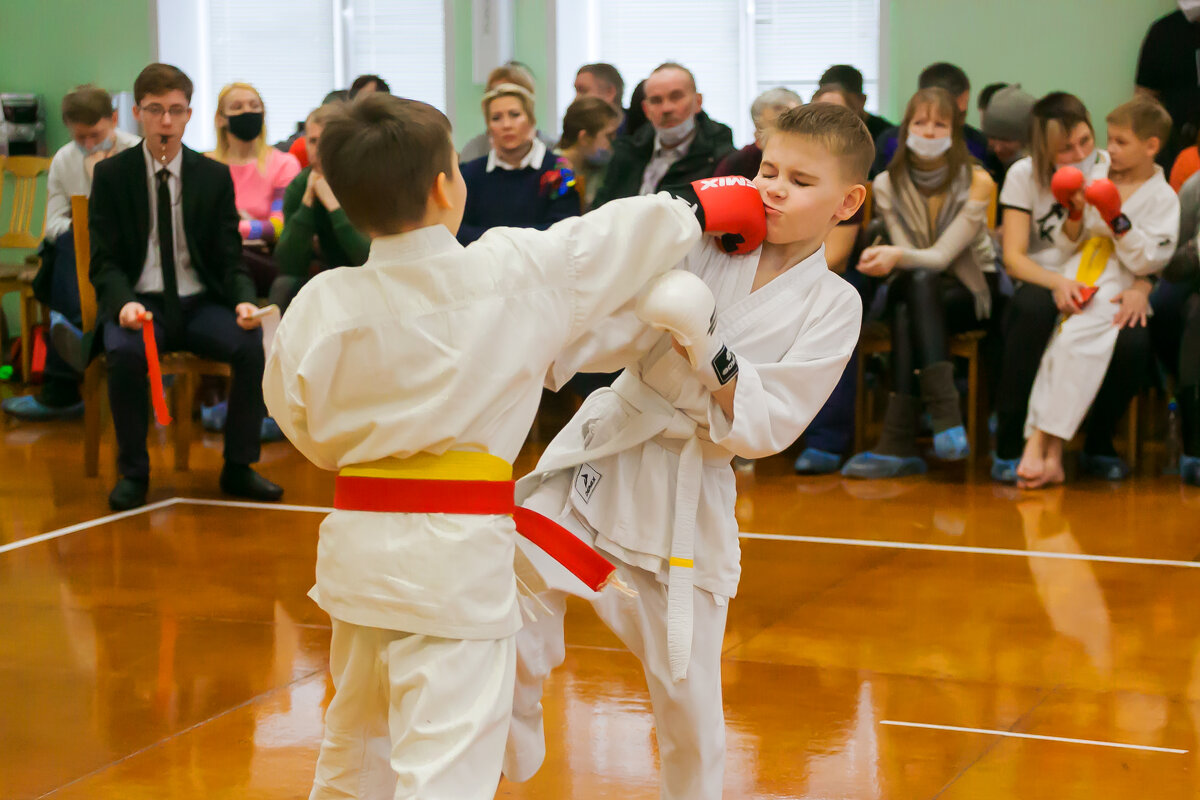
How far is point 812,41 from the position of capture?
7.55 m

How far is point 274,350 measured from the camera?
1564mm

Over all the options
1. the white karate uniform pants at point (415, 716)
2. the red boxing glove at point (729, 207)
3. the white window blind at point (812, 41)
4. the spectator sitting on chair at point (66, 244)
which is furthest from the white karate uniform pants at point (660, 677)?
the white window blind at point (812, 41)

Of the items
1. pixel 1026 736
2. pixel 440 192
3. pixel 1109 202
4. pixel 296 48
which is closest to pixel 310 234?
pixel 1109 202

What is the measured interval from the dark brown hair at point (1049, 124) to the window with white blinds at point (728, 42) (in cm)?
250

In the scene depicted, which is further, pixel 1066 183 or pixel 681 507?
pixel 1066 183

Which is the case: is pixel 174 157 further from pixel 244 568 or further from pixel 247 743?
pixel 247 743

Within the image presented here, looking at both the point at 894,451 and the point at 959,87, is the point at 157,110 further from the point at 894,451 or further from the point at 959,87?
the point at 959,87

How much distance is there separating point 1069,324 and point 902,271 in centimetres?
60

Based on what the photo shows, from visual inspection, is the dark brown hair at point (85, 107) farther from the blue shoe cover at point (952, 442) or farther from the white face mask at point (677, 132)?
the blue shoe cover at point (952, 442)

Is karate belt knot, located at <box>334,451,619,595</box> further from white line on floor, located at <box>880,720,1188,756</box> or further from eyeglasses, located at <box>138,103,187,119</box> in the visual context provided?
eyeglasses, located at <box>138,103,187,119</box>

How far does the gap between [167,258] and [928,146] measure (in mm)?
2717

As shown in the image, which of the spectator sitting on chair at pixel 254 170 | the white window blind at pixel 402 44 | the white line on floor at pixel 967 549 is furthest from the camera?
the white window blind at pixel 402 44

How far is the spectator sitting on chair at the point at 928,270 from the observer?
4.76 meters

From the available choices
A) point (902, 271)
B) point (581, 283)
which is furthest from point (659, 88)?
point (581, 283)
